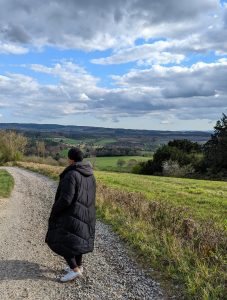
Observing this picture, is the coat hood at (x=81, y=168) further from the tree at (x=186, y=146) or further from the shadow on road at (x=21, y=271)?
the tree at (x=186, y=146)

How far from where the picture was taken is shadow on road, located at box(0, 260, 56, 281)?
7395mm

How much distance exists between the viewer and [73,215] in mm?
7188

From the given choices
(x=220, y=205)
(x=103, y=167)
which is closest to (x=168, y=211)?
(x=220, y=205)

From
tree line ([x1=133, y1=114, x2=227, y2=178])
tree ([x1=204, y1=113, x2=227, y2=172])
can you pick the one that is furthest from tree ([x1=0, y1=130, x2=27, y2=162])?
tree ([x1=204, y1=113, x2=227, y2=172])

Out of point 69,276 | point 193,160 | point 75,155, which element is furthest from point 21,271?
point 193,160

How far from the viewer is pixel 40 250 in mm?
9312

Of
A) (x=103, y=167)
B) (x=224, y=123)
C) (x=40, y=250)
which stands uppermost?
(x=224, y=123)

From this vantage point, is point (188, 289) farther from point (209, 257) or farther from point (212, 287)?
point (209, 257)

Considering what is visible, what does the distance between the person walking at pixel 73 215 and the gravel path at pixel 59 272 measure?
41 centimetres

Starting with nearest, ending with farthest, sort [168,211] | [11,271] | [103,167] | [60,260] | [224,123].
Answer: [11,271]
[60,260]
[168,211]
[224,123]
[103,167]

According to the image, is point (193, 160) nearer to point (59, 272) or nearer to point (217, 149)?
point (217, 149)

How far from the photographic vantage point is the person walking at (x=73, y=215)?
281 inches

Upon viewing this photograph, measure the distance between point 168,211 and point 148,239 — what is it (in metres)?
2.64

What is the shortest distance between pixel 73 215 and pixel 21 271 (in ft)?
5.43
